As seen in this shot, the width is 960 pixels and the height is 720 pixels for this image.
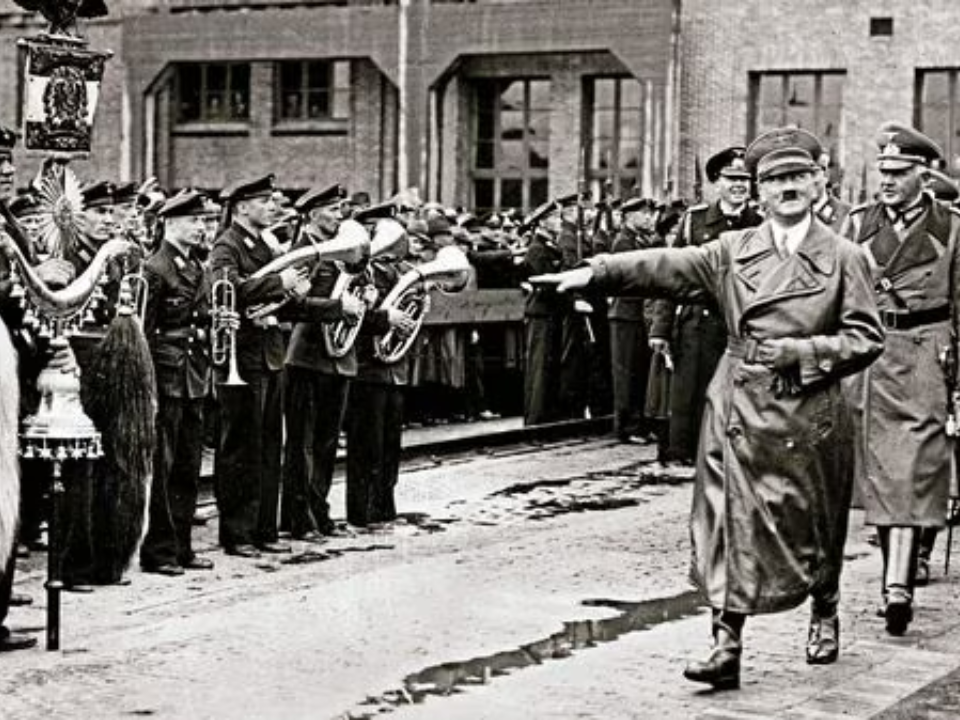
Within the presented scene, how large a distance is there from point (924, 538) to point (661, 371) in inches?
239

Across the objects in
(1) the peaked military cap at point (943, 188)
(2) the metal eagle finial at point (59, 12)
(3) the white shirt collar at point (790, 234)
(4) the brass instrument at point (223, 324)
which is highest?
(2) the metal eagle finial at point (59, 12)

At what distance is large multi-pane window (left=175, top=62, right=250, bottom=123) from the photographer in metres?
41.2

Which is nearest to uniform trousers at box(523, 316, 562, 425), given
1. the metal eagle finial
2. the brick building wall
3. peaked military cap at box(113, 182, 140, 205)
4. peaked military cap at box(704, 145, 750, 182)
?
peaked military cap at box(704, 145, 750, 182)

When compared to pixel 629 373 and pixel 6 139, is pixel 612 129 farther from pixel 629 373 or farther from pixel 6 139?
pixel 6 139

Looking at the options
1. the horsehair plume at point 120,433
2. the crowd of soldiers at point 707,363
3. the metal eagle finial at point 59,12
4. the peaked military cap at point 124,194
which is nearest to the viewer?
the crowd of soldiers at point 707,363

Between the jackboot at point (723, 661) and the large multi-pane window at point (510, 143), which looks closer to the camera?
the jackboot at point (723, 661)

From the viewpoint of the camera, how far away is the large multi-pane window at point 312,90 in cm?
4022

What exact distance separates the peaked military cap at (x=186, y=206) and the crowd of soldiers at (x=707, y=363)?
13 millimetres

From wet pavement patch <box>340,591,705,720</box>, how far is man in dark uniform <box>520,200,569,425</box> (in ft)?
26.5

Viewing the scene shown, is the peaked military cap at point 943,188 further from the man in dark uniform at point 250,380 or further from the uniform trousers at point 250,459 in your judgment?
the uniform trousers at point 250,459

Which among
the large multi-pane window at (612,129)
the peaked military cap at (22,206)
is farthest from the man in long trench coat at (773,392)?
the large multi-pane window at (612,129)

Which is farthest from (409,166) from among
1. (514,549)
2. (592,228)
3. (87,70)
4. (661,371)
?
(87,70)

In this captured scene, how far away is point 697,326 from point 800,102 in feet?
59.4

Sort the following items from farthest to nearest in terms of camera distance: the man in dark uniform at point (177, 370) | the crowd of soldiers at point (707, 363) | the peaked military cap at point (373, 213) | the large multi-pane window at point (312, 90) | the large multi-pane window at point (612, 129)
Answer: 1. the large multi-pane window at point (312, 90)
2. the large multi-pane window at point (612, 129)
3. the peaked military cap at point (373, 213)
4. the man in dark uniform at point (177, 370)
5. the crowd of soldiers at point (707, 363)
